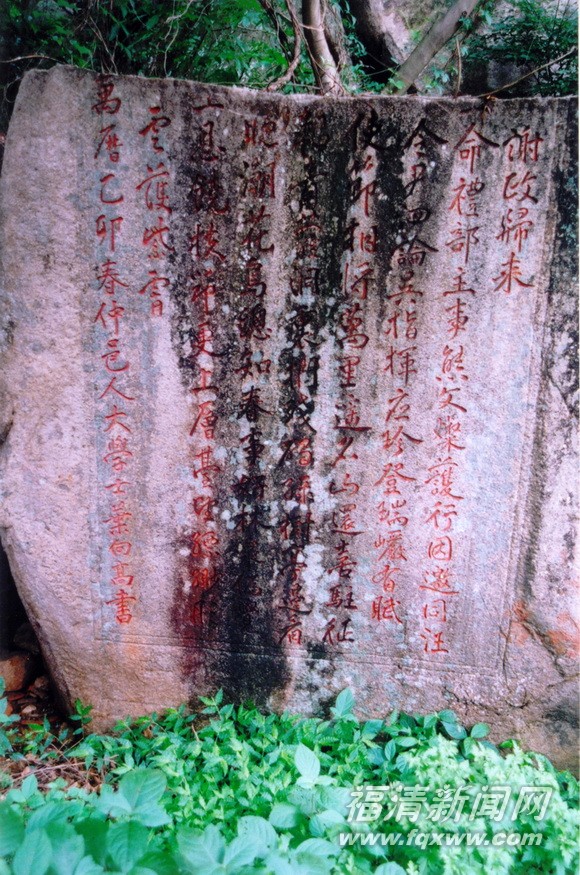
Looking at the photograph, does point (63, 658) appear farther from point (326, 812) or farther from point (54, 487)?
point (326, 812)

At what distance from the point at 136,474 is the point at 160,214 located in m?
Answer: 1.07

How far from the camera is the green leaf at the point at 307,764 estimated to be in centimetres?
203

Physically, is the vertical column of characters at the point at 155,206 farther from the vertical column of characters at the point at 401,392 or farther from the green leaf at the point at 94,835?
the green leaf at the point at 94,835

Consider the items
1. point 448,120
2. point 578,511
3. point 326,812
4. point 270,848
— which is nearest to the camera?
point 270,848

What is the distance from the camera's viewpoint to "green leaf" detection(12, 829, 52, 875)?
4.24 feet

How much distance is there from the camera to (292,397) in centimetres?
239

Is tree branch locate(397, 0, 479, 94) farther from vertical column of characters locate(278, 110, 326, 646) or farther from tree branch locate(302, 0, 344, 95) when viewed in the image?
vertical column of characters locate(278, 110, 326, 646)

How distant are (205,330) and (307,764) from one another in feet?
5.57

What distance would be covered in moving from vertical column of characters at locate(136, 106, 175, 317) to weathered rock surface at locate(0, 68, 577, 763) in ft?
0.04

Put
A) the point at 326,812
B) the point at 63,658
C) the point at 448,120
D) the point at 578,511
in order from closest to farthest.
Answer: the point at 326,812 → the point at 448,120 → the point at 578,511 → the point at 63,658

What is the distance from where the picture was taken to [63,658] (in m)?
2.58

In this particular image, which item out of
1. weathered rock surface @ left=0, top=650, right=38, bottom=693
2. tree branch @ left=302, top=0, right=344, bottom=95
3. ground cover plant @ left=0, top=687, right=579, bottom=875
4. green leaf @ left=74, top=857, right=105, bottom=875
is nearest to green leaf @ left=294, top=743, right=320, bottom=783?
ground cover plant @ left=0, top=687, right=579, bottom=875

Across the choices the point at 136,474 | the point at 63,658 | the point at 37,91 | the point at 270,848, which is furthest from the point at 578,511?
the point at 37,91

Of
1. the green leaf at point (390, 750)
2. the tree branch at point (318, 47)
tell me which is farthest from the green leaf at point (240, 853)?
the tree branch at point (318, 47)
